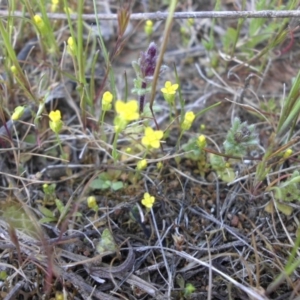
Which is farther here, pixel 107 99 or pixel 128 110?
pixel 107 99

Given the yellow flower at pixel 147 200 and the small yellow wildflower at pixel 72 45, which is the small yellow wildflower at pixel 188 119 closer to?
the yellow flower at pixel 147 200

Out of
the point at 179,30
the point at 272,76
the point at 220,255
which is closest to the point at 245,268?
the point at 220,255

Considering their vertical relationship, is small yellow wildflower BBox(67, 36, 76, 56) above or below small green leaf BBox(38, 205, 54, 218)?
above

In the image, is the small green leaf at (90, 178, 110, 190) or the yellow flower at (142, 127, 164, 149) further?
the small green leaf at (90, 178, 110, 190)

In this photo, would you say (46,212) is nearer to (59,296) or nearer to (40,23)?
(59,296)

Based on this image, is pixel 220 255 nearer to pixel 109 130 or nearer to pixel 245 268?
pixel 245 268

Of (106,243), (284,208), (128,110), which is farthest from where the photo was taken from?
(284,208)

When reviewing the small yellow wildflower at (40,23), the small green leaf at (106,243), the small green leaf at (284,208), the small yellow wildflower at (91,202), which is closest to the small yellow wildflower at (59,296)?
the small green leaf at (106,243)

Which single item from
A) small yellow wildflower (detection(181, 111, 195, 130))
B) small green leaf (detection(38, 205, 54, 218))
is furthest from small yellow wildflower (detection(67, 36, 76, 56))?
small green leaf (detection(38, 205, 54, 218))

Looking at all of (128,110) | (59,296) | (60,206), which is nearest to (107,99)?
(128,110)

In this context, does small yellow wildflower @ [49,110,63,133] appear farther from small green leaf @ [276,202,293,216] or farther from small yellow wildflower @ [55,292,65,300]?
small green leaf @ [276,202,293,216]
